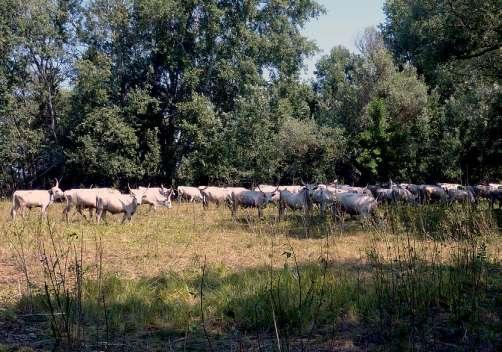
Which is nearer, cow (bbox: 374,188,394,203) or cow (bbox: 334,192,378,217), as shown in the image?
cow (bbox: 334,192,378,217)

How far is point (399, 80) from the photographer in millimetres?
39219

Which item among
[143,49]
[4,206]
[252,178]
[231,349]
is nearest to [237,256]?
[231,349]

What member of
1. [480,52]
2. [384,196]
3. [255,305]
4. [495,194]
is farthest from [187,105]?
[255,305]

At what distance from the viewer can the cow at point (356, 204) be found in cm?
1795

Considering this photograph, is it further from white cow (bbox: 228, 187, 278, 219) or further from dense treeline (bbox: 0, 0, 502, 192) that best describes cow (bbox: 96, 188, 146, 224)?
dense treeline (bbox: 0, 0, 502, 192)

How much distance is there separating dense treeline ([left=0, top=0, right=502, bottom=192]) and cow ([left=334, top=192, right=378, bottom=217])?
629 inches

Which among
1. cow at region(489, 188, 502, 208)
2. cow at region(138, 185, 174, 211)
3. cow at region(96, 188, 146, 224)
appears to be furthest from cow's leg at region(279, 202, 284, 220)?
cow at region(489, 188, 502, 208)

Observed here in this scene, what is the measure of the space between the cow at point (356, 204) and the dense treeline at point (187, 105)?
52.4ft

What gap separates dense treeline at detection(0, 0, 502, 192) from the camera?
Result: 34.1 metres

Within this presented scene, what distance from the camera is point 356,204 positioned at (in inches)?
718

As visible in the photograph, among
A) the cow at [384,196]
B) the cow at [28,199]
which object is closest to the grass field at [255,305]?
the cow at [28,199]

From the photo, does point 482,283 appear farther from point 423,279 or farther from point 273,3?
point 273,3

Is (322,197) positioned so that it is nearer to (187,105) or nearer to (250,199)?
(250,199)

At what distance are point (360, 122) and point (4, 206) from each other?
999 inches
